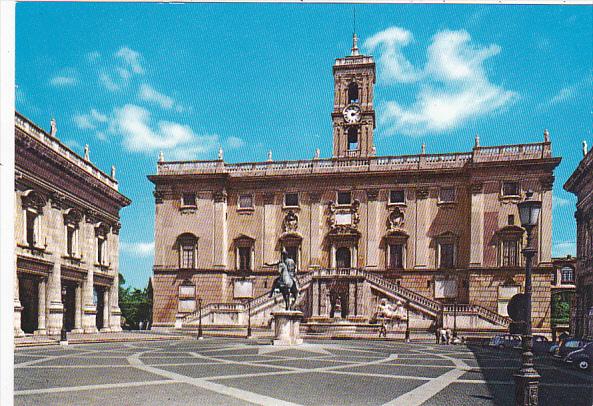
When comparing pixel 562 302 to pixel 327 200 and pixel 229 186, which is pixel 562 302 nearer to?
pixel 327 200

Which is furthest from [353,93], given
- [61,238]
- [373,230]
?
[61,238]

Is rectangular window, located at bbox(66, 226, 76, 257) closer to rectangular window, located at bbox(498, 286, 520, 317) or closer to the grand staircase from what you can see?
the grand staircase

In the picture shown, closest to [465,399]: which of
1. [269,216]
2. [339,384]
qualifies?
[339,384]

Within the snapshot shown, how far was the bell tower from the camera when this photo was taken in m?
51.8

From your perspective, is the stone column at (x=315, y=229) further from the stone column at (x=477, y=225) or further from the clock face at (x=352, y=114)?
the stone column at (x=477, y=225)

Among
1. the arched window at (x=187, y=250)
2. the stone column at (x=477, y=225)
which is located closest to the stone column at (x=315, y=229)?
the arched window at (x=187, y=250)

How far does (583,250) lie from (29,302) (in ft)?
109

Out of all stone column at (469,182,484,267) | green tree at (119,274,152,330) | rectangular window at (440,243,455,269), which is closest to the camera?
stone column at (469,182,484,267)

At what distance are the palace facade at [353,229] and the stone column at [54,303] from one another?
11.7 m

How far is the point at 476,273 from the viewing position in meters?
44.7

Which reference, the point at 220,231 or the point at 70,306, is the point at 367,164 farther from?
the point at 70,306

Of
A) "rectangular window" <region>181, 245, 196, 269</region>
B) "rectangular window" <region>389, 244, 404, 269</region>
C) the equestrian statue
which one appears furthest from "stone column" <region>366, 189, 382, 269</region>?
the equestrian statue

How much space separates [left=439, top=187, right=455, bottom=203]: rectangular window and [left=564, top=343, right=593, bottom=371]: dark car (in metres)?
26.4

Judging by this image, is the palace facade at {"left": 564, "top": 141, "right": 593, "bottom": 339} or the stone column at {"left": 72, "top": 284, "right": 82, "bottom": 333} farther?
the stone column at {"left": 72, "top": 284, "right": 82, "bottom": 333}
